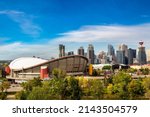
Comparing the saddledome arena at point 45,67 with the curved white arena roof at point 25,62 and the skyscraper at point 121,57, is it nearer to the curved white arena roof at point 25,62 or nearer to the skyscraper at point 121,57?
the curved white arena roof at point 25,62

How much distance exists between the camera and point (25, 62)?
2350 cm

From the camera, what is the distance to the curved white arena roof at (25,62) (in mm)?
22680

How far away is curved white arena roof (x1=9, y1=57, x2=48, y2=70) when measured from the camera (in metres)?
22.7

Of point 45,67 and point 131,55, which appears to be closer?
point 45,67

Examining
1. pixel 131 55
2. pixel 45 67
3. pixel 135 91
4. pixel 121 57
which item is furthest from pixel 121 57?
pixel 135 91

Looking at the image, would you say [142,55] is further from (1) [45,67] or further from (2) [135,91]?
(2) [135,91]

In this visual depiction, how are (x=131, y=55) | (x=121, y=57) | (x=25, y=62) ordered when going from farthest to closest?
(x=131, y=55)
(x=121, y=57)
(x=25, y=62)

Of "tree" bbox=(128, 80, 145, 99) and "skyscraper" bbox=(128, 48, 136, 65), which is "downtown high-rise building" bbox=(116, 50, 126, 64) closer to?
"skyscraper" bbox=(128, 48, 136, 65)

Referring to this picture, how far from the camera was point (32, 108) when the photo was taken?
149 cm

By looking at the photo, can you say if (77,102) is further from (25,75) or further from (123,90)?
(25,75)

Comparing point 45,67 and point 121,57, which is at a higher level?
point 121,57

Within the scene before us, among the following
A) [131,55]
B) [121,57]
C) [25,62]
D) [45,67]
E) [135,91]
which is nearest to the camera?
[135,91]

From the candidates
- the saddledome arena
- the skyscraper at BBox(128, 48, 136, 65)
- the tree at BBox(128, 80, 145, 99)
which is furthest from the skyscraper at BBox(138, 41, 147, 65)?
the tree at BBox(128, 80, 145, 99)

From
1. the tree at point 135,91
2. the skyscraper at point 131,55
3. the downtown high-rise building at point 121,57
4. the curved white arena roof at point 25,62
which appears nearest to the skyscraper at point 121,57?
the downtown high-rise building at point 121,57
